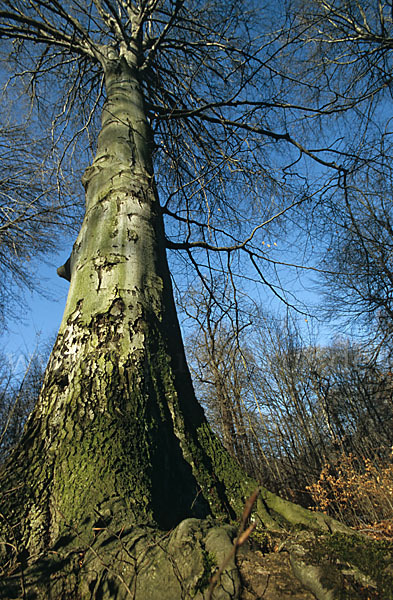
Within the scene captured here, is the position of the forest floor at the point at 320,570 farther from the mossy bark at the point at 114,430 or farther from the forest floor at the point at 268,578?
the mossy bark at the point at 114,430

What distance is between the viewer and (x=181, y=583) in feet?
2.65

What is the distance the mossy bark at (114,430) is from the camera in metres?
1.09

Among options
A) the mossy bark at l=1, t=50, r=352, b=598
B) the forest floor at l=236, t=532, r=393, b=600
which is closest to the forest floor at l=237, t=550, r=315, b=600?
the forest floor at l=236, t=532, r=393, b=600

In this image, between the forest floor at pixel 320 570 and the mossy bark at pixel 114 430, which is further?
the mossy bark at pixel 114 430

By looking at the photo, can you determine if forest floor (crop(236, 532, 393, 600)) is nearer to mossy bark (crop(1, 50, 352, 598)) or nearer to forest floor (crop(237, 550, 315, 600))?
forest floor (crop(237, 550, 315, 600))

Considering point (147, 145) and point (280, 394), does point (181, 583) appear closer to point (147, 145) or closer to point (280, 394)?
point (147, 145)

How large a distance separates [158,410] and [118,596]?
68cm

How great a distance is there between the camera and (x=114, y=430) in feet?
4.22

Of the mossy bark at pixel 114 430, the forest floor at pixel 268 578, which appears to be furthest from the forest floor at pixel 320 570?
the mossy bark at pixel 114 430

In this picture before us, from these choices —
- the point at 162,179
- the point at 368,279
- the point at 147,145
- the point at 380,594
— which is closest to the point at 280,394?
the point at 368,279

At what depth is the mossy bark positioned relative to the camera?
1.09 m

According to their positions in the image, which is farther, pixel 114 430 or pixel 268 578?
pixel 114 430

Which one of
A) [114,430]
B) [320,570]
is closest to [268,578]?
[320,570]

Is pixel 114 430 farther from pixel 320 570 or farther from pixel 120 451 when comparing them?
pixel 320 570
